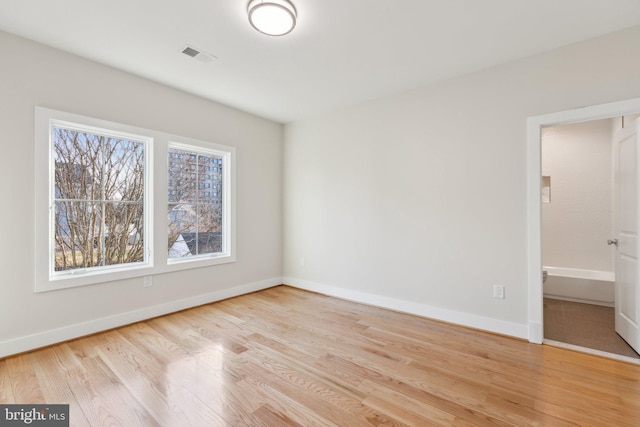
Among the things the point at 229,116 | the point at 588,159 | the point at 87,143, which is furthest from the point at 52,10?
the point at 588,159

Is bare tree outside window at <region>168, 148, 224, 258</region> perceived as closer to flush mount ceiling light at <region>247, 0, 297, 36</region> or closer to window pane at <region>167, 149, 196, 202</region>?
window pane at <region>167, 149, 196, 202</region>

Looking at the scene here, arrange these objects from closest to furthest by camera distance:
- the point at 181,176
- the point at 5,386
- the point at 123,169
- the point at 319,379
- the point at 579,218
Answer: the point at 5,386
the point at 319,379
the point at 123,169
the point at 181,176
the point at 579,218

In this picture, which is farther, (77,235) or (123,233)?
(123,233)

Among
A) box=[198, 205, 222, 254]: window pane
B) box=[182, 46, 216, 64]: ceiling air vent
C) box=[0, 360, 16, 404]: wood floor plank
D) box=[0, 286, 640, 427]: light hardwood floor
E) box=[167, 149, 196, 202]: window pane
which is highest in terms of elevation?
box=[182, 46, 216, 64]: ceiling air vent

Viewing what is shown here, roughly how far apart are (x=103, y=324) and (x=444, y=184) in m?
3.84

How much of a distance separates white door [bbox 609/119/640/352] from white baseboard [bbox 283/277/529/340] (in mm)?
811

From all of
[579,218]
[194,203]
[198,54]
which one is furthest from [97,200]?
[579,218]

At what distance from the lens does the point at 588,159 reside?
161 inches

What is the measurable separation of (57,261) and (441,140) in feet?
13.3

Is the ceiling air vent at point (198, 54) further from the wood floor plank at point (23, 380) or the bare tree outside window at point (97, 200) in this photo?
the wood floor plank at point (23, 380)

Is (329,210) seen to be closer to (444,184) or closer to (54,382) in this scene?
(444,184)

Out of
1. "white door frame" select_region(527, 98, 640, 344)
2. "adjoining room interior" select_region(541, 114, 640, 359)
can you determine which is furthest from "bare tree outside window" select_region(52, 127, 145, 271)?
"adjoining room interior" select_region(541, 114, 640, 359)

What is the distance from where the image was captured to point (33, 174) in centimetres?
241

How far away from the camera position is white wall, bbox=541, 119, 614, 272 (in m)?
3.96
